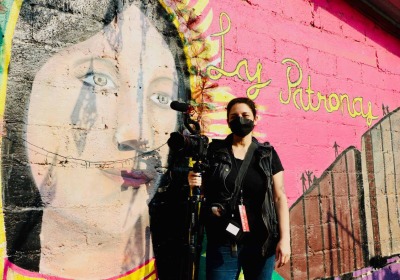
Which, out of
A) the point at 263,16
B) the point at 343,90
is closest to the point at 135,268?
the point at 263,16

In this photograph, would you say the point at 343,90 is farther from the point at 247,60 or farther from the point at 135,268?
the point at 135,268

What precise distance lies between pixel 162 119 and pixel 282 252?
1119mm

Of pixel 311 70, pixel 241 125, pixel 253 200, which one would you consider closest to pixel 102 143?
pixel 241 125

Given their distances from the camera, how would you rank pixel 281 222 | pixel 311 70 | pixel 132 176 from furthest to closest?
pixel 311 70 → pixel 132 176 → pixel 281 222

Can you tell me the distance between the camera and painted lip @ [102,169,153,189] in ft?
7.42

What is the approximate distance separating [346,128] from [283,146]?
0.87 meters

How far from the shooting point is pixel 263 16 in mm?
3047

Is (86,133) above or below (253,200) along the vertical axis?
above

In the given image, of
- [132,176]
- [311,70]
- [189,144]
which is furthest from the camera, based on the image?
[311,70]

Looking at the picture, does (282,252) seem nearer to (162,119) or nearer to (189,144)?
(189,144)

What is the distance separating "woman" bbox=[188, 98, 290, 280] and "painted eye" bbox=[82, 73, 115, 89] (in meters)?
0.77

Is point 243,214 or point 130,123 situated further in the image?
point 130,123

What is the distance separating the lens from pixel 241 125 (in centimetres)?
211

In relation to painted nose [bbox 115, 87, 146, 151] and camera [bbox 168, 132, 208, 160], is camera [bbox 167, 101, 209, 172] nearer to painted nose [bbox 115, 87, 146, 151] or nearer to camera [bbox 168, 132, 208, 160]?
camera [bbox 168, 132, 208, 160]
